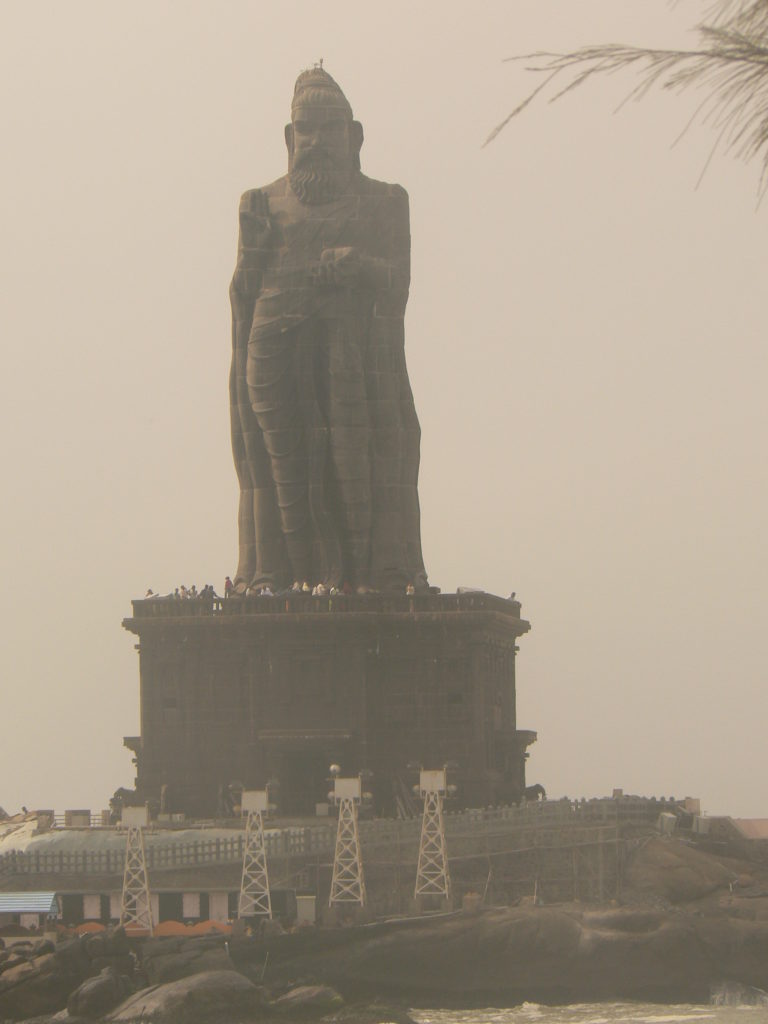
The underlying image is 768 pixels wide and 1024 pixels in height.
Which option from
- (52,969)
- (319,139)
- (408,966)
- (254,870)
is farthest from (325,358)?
(52,969)

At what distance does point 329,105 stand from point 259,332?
6.50 meters

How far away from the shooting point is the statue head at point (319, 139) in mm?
62969

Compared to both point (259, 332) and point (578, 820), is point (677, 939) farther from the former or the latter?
point (259, 332)

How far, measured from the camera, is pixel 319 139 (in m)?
63.0

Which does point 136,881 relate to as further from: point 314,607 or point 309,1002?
point 314,607

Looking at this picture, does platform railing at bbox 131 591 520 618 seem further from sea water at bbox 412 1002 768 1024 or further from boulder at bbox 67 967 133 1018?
boulder at bbox 67 967 133 1018

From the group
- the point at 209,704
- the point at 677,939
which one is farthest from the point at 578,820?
the point at 209,704

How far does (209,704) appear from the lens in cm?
6081

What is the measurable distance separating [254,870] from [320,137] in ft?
70.7

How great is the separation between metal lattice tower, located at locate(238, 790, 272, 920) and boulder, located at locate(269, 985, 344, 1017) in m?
4.96

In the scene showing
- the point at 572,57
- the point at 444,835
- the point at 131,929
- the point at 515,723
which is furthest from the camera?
the point at 515,723

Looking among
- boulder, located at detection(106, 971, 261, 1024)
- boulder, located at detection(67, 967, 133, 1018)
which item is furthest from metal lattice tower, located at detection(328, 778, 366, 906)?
boulder, located at detection(67, 967, 133, 1018)

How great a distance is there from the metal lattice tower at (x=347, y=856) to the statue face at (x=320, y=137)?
758 inches

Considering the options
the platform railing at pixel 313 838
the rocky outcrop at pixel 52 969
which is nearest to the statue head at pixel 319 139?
the platform railing at pixel 313 838
